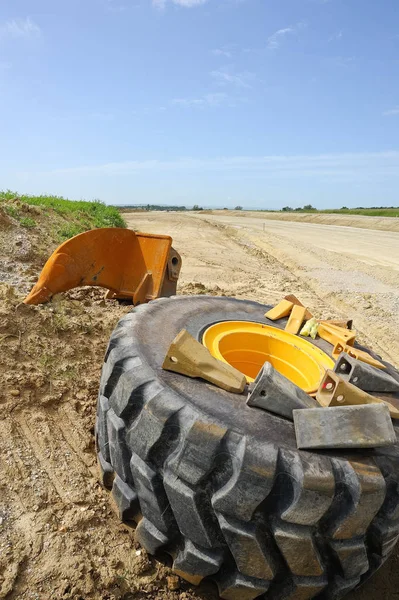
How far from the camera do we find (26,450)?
2572 millimetres

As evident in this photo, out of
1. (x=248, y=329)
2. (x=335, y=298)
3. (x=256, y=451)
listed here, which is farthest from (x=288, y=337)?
(x=335, y=298)

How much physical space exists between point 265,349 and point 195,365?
104cm

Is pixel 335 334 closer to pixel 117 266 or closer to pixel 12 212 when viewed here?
pixel 117 266

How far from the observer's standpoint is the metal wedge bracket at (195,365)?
6.86 feet

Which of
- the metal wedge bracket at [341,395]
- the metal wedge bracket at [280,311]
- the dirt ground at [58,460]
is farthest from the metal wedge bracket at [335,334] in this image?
the dirt ground at [58,460]

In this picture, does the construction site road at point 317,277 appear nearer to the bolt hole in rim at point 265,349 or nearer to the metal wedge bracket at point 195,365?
the bolt hole in rim at point 265,349

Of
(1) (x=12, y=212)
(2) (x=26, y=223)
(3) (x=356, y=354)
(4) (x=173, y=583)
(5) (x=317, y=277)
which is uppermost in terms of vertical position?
(1) (x=12, y=212)

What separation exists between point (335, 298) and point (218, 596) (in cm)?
649

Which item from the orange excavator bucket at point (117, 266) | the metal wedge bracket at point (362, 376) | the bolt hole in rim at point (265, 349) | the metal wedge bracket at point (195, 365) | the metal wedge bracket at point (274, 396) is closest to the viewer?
the metal wedge bracket at point (274, 396)

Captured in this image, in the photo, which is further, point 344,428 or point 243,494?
point 344,428

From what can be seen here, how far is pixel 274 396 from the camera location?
191 cm

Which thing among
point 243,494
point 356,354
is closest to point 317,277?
point 356,354

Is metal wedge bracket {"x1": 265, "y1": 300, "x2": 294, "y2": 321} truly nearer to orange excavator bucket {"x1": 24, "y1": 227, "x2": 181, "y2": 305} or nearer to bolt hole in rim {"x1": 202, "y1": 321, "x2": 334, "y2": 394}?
bolt hole in rim {"x1": 202, "y1": 321, "x2": 334, "y2": 394}

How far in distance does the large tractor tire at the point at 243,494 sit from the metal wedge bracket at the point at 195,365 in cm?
7
